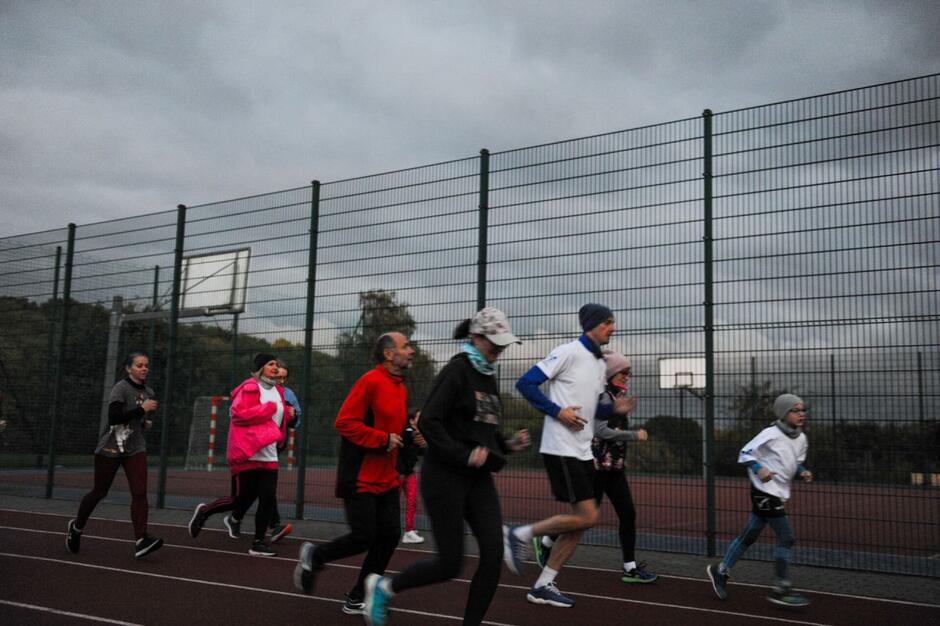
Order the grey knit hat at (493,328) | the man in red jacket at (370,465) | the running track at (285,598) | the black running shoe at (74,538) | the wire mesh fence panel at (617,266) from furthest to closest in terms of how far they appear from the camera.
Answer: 1. the wire mesh fence panel at (617,266)
2. the black running shoe at (74,538)
3. the running track at (285,598)
4. the man in red jacket at (370,465)
5. the grey knit hat at (493,328)

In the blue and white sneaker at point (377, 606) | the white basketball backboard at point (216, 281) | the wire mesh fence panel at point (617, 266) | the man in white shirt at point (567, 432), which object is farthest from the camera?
the white basketball backboard at point (216, 281)

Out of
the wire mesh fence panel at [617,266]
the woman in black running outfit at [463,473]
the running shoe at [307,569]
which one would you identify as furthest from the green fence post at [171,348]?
the woman in black running outfit at [463,473]

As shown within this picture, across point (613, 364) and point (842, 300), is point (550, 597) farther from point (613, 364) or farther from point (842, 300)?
point (842, 300)

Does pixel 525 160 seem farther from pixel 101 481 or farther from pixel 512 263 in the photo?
pixel 101 481

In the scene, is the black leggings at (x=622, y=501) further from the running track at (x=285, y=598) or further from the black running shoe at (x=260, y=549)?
the black running shoe at (x=260, y=549)

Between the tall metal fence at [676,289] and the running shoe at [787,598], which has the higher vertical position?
the tall metal fence at [676,289]

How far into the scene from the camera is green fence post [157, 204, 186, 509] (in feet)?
44.1

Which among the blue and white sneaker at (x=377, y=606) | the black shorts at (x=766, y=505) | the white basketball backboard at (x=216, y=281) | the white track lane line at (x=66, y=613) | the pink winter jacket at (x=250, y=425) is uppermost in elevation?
the white basketball backboard at (x=216, y=281)

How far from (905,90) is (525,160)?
13.7 feet

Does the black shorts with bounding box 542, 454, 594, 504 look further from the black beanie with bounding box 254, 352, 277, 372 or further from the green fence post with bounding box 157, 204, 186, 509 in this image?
the green fence post with bounding box 157, 204, 186, 509

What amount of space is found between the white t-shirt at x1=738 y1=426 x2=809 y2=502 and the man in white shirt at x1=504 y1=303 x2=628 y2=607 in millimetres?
1138

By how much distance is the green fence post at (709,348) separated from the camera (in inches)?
362

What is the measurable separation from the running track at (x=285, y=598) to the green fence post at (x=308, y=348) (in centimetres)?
295

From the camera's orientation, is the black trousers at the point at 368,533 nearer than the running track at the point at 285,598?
Yes
